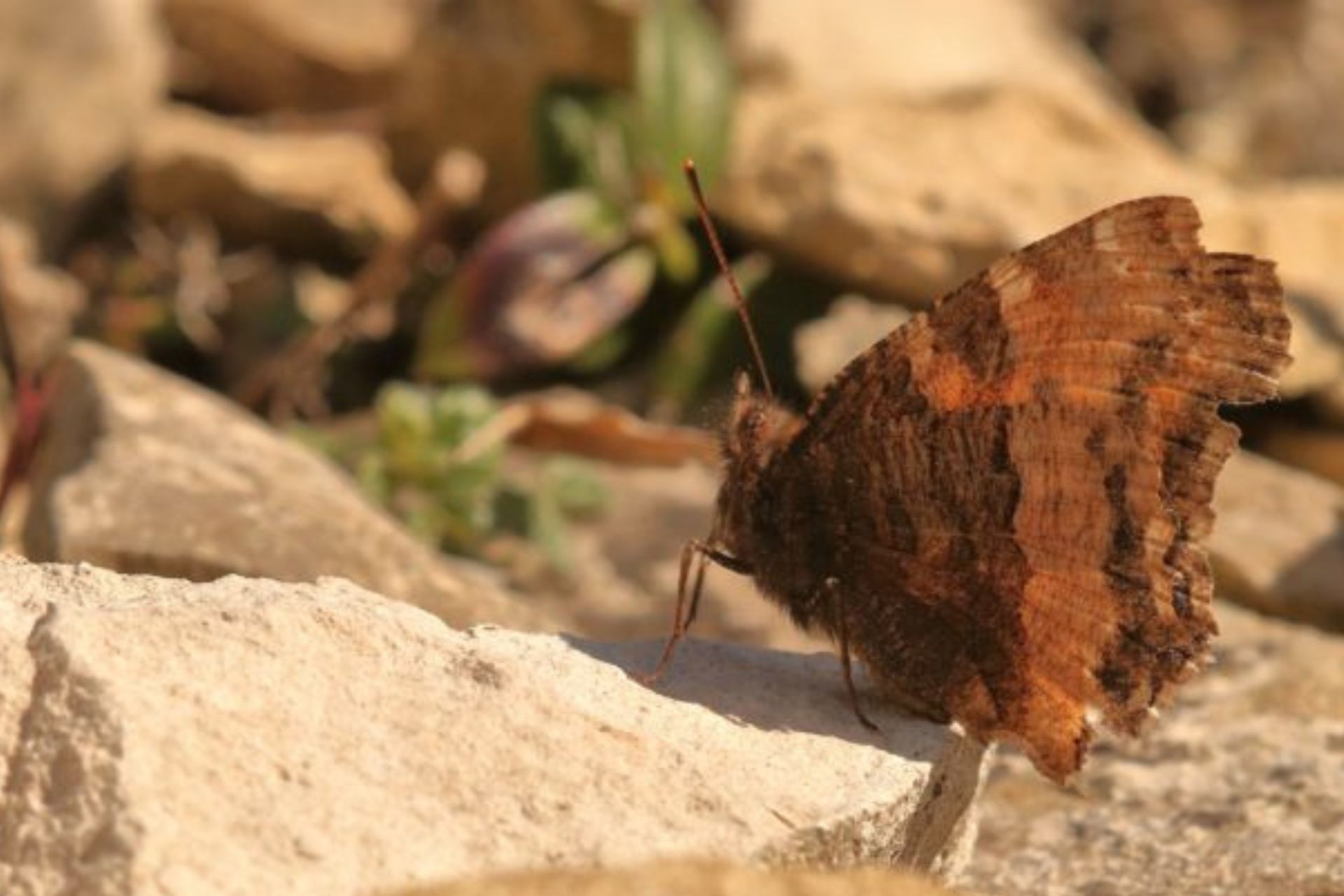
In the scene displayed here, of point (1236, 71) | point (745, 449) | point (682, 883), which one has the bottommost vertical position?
point (682, 883)

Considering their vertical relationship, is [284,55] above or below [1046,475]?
above

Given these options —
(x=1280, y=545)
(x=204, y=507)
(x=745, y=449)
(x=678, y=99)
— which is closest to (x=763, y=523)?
(x=745, y=449)

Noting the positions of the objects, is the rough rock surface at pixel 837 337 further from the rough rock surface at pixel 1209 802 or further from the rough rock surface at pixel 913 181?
the rough rock surface at pixel 1209 802

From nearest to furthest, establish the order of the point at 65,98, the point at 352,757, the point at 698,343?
the point at 352,757 < the point at 698,343 < the point at 65,98

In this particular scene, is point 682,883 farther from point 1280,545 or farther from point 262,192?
point 262,192

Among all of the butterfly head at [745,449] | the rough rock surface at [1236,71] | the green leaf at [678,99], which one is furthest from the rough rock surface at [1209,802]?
the rough rock surface at [1236,71]

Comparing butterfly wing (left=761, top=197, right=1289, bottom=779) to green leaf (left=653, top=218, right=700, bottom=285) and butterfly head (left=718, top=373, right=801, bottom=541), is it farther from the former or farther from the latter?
green leaf (left=653, top=218, right=700, bottom=285)

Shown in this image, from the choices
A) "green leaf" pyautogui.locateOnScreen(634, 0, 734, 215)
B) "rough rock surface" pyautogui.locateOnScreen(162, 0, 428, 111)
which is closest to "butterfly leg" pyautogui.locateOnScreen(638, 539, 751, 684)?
"green leaf" pyautogui.locateOnScreen(634, 0, 734, 215)
